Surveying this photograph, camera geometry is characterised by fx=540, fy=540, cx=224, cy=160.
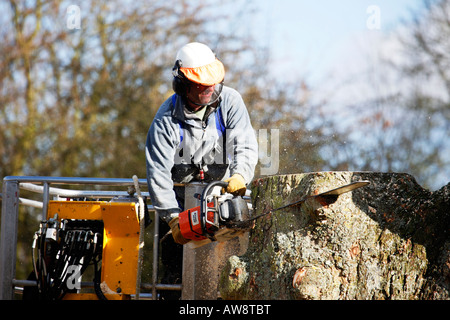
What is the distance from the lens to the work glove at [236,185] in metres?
3.36

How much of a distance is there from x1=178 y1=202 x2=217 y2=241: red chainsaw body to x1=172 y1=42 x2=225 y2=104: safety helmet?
787mm

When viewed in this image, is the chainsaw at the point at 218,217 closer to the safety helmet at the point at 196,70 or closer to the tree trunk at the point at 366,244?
the tree trunk at the point at 366,244

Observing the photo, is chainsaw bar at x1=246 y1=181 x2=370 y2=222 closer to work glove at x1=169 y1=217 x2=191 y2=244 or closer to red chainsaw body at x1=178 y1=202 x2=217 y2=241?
red chainsaw body at x1=178 y1=202 x2=217 y2=241

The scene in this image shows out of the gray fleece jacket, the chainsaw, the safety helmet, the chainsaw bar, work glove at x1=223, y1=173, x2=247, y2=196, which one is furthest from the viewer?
the gray fleece jacket

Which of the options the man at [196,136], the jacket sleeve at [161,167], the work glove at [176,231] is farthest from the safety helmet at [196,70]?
the work glove at [176,231]

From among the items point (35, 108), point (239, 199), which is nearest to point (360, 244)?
point (239, 199)

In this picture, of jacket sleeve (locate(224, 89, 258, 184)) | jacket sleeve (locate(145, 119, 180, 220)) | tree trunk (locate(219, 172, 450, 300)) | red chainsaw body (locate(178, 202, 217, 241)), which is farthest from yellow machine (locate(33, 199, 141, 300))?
tree trunk (locate(219, 172, 450, 300))

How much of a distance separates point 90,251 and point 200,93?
1.35m

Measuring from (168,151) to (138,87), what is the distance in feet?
27.9

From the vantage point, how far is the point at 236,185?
338cm

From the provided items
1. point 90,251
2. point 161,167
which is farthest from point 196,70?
point 90,251

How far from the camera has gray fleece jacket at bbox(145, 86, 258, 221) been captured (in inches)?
140

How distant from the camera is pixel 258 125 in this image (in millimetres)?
11562

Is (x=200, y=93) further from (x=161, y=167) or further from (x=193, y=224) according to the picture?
(x=193, y=224)
